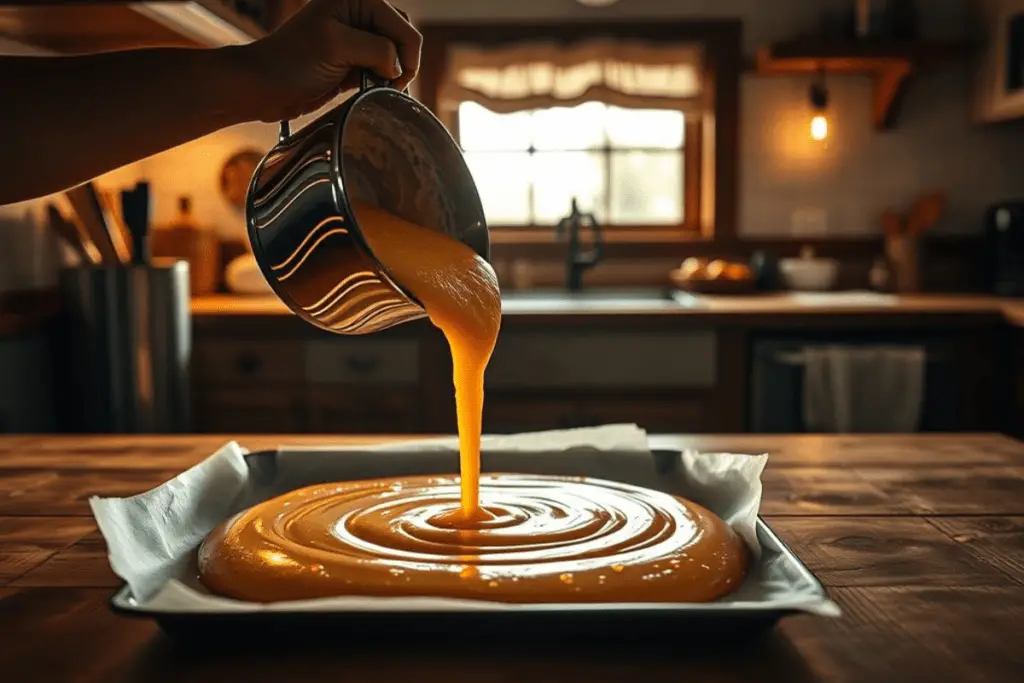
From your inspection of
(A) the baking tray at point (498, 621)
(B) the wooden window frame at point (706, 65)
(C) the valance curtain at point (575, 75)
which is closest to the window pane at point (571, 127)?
(C) the valance curtain at point (575, 75)

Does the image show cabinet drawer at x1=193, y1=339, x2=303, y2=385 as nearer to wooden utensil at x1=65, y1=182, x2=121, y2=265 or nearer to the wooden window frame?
wooden utensil at x1=65, y1=182, x2=121, y2=265

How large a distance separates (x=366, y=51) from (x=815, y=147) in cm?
267

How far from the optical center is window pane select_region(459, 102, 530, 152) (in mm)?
3576

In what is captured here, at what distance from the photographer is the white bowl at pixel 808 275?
335cm

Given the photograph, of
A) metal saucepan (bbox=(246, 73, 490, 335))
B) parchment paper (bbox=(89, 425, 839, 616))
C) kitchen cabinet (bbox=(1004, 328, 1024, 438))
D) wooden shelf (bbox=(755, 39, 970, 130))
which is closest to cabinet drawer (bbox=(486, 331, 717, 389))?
kitchen cabinet (bbox=(1004, 328, 1024, 438))

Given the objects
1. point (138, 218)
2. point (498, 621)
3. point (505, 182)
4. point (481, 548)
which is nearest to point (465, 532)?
point (481, 548)

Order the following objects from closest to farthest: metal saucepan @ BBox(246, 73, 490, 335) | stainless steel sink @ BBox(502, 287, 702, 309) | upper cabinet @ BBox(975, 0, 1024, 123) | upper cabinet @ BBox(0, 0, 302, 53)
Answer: metal saucepan @ BBox(246, 73, 490, 335) → upper cabinet @ BBox(0, 0, 302, 53) → upper cabinet @ BBox(975, 0, 1024, 123) → stainless steel sink @ BBox(502, 287, 702, 309)

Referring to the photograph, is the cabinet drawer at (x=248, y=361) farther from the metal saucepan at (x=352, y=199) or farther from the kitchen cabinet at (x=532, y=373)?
the metal saucepan at (x=352, y=199)

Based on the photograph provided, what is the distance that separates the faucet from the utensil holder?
1.26 metres

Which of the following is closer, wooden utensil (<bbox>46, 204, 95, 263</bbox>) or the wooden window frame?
wooden utensil (<bbox>46, 204, 95, 263</bbox>)

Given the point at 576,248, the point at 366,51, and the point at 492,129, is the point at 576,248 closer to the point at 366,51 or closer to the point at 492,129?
the point at 492,129

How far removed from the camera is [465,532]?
2.93 ft

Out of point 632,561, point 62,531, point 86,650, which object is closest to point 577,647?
point 632,561

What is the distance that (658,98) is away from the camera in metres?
3.43
